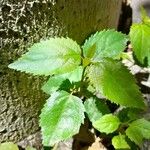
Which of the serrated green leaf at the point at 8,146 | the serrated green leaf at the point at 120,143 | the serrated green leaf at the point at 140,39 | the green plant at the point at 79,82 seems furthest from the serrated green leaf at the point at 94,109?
the serrated green leaf at the point at 8,146

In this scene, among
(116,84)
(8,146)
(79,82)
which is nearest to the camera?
(116,84)

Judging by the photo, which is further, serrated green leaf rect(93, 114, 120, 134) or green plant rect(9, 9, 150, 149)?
serrated green leaf rect(93, 114, 120, 134)

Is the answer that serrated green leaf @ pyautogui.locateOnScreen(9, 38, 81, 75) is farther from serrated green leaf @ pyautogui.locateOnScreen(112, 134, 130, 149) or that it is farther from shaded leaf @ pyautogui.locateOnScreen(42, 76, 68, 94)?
serrated green leaf @ pyautogui.locateOnScreen(112, 134, 130, 149)

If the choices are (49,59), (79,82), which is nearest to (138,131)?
(79,82)

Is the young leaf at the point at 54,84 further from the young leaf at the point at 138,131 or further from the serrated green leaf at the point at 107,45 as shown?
the young leaf at the point at 138,131

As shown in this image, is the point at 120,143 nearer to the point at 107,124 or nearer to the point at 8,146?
the point at 107,124

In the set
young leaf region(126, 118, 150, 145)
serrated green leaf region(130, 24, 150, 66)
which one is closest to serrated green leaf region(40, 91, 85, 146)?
young leaf region(126, 118, 150, 145)
